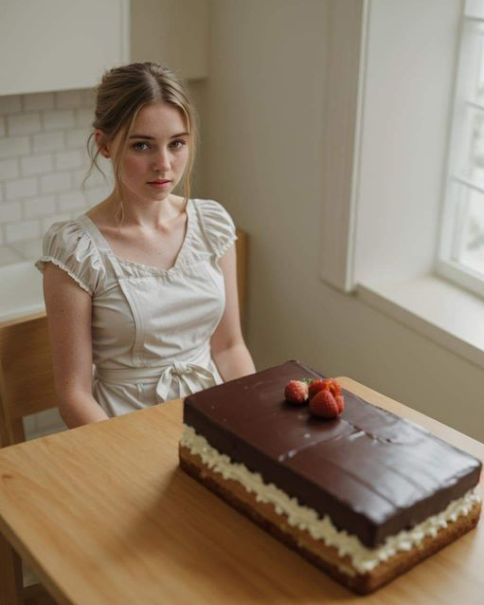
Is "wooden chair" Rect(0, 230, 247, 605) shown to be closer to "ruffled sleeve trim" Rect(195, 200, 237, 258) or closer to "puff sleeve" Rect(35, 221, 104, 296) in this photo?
"puff sleeve" Rect(35, 221, 104, 296)

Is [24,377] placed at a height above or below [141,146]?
below

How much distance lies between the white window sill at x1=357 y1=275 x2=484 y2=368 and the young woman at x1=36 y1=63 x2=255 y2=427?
21.2 inches

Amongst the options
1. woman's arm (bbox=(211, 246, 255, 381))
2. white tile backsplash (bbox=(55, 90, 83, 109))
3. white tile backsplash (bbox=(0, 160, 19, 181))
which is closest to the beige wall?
white tile backsplash (bbox=(55, 90, 83, 109))

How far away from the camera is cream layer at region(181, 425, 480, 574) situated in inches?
Result: 56.5

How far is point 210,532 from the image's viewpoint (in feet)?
5.25

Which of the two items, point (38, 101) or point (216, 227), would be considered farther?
point (38, 101)

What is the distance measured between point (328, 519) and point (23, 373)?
1.07 m

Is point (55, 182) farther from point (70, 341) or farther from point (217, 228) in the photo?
point (70, 341)

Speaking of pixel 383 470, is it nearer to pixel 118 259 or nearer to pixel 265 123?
pixel 118 259

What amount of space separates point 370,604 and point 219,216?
4.05 feet

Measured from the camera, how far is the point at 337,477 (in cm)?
148

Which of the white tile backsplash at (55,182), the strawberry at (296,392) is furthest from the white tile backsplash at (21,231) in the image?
the strawberry at (296,392)

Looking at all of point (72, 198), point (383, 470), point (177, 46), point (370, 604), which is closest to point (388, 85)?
point (177, 46)

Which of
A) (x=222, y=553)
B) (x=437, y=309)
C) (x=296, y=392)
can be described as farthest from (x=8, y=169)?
(x=222, y=553)
